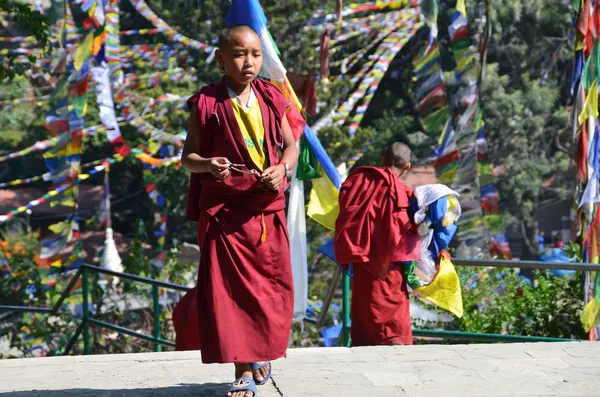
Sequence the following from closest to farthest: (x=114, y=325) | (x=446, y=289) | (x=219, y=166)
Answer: (x=219, y=166) < (x=446, y=289) < (x=114, y=325)

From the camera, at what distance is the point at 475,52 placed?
13578mm

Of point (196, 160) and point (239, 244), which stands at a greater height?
point (196, 160)

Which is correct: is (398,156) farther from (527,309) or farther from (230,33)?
(230,33)

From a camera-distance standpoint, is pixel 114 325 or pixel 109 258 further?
pixel 109 258

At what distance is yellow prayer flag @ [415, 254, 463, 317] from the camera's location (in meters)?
6.50

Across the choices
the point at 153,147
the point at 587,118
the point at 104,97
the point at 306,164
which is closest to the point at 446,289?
the point at 306,164

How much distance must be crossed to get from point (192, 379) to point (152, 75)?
550 inches

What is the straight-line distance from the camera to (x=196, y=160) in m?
3.97

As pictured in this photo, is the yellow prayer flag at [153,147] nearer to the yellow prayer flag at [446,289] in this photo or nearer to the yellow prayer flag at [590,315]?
the yellow prayer flag at [590,315]

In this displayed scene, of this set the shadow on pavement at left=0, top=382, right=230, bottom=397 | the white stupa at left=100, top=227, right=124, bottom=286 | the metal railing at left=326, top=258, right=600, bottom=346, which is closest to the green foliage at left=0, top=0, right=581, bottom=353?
the white stupa at left=100, top=227, right=124, bottom=286

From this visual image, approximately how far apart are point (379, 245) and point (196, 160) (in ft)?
8.10

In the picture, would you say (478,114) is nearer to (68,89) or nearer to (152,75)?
(68,89)

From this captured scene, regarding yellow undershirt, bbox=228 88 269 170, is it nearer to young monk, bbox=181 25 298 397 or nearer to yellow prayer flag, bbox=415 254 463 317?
young monk, bbox=181 25 298 397

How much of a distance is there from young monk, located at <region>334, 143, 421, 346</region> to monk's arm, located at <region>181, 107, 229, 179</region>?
2.36 m
